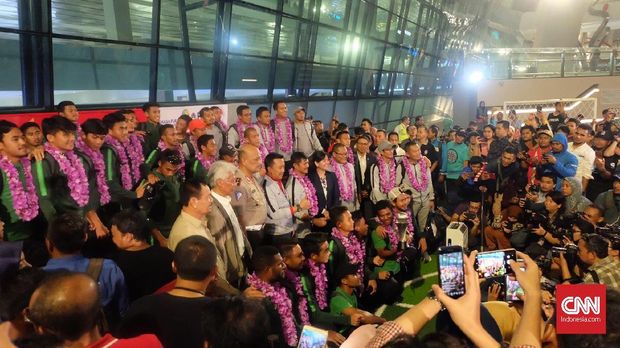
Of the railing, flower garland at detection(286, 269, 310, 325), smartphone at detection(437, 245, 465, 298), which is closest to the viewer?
smartphone at detection(437, 245, 465, 298)

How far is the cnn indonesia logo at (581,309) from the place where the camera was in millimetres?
1586

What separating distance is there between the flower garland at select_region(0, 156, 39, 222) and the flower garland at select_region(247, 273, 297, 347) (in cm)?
194

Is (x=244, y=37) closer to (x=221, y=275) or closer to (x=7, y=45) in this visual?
(x=7, y=45)

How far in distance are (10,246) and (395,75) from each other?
48.0 ft

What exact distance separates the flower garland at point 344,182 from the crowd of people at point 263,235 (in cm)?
3

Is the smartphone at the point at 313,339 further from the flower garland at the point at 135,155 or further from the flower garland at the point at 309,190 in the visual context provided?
the flower garland at the point at 135,155

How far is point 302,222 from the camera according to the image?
14.8ft

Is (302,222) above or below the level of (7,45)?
below

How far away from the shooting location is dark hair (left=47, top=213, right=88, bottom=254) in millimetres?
2447

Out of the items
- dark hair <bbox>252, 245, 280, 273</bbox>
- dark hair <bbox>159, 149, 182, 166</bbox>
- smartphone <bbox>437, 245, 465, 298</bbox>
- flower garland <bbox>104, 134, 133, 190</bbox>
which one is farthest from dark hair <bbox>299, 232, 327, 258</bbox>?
flower garland <bbox>104, 134, 133, 190</bbox>

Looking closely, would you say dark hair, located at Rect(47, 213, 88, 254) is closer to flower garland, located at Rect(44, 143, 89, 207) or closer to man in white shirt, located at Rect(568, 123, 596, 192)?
flower garland, located at Rect(44, 143, 89, 207)

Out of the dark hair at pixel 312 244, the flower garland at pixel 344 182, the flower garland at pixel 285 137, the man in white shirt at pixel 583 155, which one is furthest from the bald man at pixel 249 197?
the man in white shirt at pixel 583 155

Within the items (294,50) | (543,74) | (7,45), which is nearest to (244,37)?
(294,50)

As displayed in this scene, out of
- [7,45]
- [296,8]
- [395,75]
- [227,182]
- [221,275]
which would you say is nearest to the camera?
[221,275]
